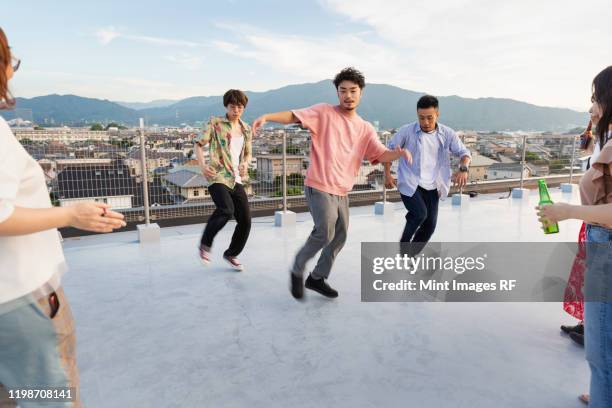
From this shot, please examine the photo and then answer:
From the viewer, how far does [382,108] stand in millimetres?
147875

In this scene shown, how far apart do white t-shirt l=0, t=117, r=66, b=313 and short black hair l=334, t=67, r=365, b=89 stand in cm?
228

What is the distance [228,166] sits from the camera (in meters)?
3.68

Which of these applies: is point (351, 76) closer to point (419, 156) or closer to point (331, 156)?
point (331, 156)

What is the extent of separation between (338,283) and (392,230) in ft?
7.29

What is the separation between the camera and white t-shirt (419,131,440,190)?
358 cm

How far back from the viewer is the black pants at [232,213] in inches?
145

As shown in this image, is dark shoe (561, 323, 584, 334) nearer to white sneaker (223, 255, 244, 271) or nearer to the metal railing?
the metal railing

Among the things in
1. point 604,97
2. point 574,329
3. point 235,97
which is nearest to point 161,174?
point 235,97

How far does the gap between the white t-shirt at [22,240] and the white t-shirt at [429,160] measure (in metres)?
3.05

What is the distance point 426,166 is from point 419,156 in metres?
0.11

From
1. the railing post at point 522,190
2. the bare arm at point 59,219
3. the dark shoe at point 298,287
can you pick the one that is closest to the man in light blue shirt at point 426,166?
the dark shoe at point 298,287

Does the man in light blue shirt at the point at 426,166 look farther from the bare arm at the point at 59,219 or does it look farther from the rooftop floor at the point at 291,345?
the bare arm at the point at 59,219

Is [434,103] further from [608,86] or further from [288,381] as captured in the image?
[288,381]

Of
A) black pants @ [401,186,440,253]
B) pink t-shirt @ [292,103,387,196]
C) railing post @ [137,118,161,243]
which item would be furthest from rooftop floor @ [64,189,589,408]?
pink t-shirt @ [292,103,387,196]
